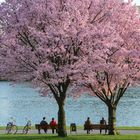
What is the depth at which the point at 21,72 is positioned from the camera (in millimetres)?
33031

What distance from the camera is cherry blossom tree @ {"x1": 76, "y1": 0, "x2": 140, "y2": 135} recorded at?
103 ft

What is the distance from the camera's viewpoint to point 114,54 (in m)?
34.5

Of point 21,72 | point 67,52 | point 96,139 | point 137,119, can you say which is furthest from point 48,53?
point 137,119

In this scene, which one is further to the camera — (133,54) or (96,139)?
(133,54)

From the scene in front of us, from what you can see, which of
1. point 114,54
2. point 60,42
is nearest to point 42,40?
point 60,42

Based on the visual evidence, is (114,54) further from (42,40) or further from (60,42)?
(42,40)

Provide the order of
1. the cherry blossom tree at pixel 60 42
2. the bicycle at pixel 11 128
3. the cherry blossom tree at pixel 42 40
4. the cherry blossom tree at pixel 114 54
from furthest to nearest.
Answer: the bicycle at pixel 11 128, the cherry blossom tree at pixel 114 54, the cherry blossom tree at pixel 60 42, the cherry blossom tree at pixel 42 40

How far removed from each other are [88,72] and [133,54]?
202 inches

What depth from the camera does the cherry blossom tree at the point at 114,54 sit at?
31250 mm

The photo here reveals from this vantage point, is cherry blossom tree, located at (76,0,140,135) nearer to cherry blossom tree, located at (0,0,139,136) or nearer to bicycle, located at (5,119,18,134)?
cherry blossom tree, located at (0,0,139,136)

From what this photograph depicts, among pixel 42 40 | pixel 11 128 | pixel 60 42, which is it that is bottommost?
pixel 11 128

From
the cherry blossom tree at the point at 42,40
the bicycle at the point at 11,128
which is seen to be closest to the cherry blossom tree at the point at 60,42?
the cherry blossom tree at the point at 42,40

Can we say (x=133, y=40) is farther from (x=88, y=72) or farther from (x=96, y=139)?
(x=96, y=139)

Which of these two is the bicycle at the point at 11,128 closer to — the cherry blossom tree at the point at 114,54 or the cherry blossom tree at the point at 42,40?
the cherry blossom tree at the point at 42,40
